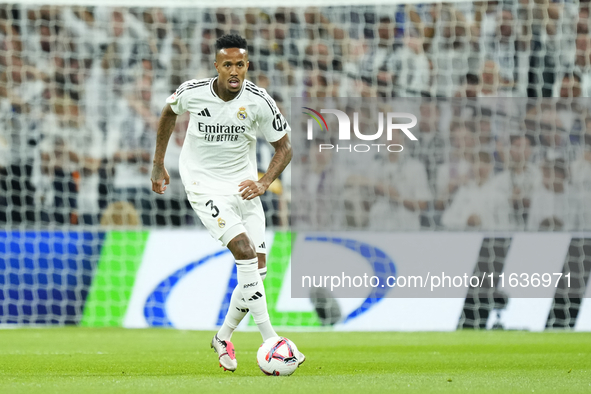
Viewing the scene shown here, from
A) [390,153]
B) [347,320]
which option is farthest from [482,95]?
[347,320]

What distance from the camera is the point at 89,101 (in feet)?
36.6

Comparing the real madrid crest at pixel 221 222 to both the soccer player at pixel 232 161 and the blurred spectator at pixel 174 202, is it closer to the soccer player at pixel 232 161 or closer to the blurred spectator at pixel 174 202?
the soccer player at pixel 232 161

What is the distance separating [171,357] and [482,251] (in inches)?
145

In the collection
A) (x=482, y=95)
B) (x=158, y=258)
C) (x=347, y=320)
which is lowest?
(x=347, y=320)

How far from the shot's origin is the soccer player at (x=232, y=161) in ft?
17.1

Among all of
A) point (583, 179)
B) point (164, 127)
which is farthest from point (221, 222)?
point (583, 179)

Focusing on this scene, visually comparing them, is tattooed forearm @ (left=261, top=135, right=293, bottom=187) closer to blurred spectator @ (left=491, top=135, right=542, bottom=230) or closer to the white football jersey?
the white football jersey

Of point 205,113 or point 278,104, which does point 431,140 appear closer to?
point 278,104

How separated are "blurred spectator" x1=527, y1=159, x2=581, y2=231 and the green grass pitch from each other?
166 centimetres

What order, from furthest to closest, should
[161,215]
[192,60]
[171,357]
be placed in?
[192,60] → [161,215] → [171,357]

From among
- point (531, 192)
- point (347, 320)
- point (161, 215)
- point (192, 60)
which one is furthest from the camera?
point (192, 60)

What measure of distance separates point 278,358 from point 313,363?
1.05 metres

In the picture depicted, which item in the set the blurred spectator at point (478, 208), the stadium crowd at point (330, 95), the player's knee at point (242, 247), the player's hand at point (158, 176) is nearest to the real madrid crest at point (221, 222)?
the player's knee at point (242, 247)

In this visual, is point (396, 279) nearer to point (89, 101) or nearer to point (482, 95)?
point (482, 95)
